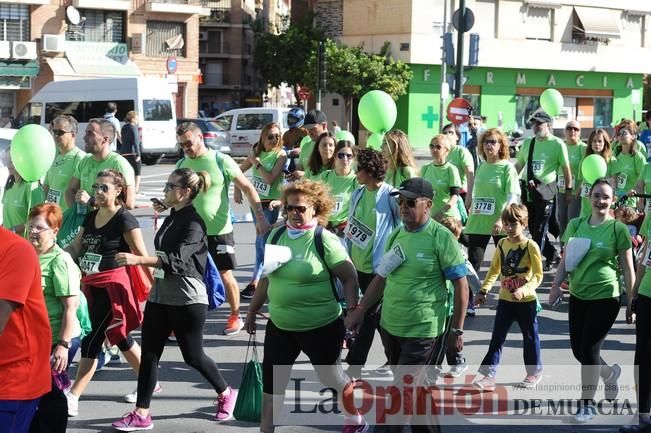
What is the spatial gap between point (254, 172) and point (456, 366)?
3.71 meters

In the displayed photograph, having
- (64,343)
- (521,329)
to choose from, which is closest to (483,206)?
(521,329)

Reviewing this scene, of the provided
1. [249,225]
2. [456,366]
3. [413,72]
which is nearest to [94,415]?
[456,366]

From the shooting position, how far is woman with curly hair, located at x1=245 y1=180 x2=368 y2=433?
19.0 ft

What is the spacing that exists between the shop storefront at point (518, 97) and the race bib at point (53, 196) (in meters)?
35.4

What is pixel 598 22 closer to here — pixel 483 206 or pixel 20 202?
pixel 483 206

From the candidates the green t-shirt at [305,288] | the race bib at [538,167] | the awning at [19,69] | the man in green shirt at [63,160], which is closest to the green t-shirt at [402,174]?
the green t-shirt at [305,288]

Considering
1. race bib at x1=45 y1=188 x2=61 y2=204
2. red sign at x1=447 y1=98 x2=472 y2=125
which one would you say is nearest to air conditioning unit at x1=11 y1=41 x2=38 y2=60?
red sign at x1=447 y1=98 x2=472 y2=125

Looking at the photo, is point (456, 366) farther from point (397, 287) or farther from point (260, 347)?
point (397, 287)

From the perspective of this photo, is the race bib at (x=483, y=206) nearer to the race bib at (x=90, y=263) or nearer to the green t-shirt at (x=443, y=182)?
the green t-shirt at (x=443, y=182)

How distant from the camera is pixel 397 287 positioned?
5719mm

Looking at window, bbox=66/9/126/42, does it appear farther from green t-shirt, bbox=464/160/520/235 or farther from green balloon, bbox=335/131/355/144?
green t-shirt, bbox=464/160/520/235

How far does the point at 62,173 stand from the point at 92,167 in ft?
1.50

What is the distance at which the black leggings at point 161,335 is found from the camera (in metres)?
6.34

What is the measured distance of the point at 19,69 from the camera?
4244 cm
